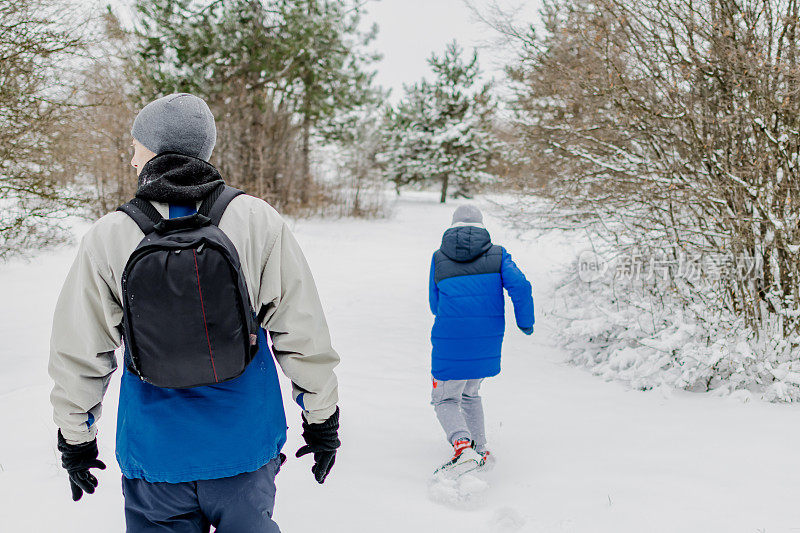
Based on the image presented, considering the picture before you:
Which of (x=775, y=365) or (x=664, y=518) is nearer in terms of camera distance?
(x=664, y=518)

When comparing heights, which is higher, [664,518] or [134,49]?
[134,49]

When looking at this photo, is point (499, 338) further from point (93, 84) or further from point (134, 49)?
point (134, 49)

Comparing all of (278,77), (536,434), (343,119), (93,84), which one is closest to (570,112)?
(536,434)

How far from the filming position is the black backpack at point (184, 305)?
51.7 inches

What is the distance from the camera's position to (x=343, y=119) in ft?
76.3

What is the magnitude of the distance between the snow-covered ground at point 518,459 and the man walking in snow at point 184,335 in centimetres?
143

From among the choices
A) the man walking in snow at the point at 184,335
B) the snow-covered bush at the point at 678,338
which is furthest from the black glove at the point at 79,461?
the snow-covered bush at the point at 678,338

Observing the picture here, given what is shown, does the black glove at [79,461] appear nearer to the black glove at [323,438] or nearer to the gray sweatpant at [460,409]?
the black glove at [323,438]

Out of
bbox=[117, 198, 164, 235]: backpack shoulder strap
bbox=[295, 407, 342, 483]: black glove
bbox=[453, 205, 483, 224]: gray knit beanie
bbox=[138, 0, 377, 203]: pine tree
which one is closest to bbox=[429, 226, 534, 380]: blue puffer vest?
bbox=[453, 205, 483, 224]: gray knit beanie

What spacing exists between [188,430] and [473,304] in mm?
2127

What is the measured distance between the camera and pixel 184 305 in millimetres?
1324

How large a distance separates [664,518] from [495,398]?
81.3 inches

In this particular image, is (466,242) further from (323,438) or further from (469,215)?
(323,438)

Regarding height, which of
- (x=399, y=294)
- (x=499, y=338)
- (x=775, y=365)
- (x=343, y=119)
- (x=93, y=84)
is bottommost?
(x=399, y=294)
